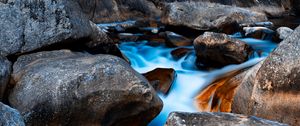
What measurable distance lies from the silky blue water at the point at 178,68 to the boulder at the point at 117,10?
3.42 m

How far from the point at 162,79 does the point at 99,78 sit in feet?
6.80

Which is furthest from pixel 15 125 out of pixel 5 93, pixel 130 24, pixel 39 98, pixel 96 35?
pixel 130 24

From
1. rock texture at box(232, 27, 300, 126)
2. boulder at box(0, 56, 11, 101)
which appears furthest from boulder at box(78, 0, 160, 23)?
rock texture at box(232, 27, 300, 126)

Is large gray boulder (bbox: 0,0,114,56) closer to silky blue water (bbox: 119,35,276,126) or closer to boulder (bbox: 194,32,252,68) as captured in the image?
silky blue water (bbox: 119,35,276,126)

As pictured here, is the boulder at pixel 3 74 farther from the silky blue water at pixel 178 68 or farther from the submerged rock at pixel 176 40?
the submerged rock at pixel 176 40

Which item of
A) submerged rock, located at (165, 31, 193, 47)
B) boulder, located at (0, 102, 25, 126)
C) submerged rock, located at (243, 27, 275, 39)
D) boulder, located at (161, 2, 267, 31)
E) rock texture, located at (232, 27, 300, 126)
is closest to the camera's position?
boulder, located at (0, 102, 25, 126)

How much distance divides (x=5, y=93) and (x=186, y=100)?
2.97 meters

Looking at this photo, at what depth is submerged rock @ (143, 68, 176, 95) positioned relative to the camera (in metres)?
6.71

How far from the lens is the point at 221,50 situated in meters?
7.98

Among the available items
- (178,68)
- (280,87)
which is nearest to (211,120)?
(280,87)

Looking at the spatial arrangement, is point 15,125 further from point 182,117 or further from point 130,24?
point 130,24

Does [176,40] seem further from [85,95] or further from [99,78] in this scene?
[85,95]

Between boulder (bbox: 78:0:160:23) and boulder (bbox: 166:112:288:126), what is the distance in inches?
408

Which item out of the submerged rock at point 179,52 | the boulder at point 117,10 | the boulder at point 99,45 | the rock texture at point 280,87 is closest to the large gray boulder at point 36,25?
the boulder at point 99,45
